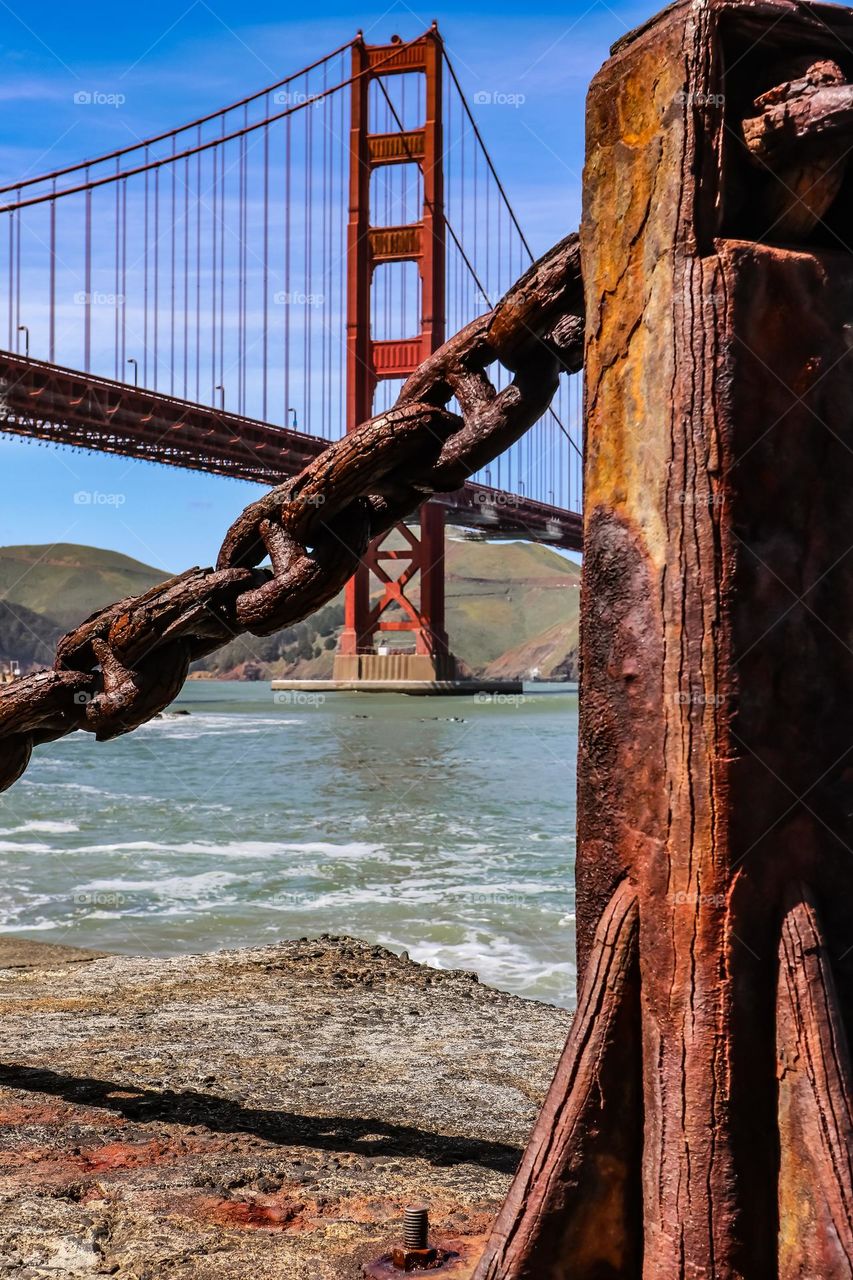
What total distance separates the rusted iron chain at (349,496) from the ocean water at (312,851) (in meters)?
3.75

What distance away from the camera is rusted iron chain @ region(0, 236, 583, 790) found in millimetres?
1523

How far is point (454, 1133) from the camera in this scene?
2.48 meters

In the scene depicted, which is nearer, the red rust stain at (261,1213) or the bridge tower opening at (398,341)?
the red rust stain at (261,1213)

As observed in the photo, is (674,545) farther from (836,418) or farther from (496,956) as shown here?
(496,956)

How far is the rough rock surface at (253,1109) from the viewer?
179cm

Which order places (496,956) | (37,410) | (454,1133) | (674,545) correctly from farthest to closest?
(37,410)
(496,956)
(454,1133)
(674,545)

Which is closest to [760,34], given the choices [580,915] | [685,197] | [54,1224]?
[685,197]

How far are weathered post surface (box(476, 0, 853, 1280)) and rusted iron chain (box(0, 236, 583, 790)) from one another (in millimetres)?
221

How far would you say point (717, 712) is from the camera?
1.20 m

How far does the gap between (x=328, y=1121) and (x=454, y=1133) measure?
0.24 m
